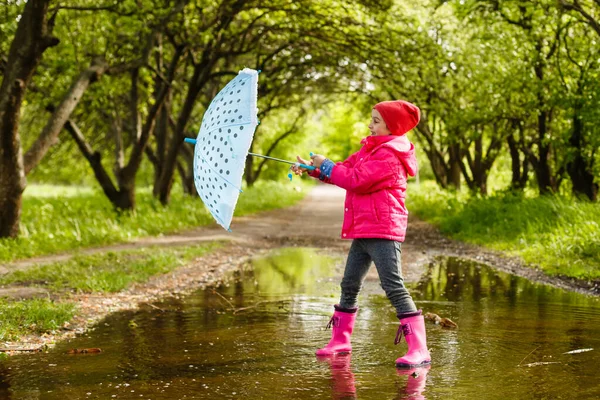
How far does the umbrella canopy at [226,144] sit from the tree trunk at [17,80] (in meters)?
7.55

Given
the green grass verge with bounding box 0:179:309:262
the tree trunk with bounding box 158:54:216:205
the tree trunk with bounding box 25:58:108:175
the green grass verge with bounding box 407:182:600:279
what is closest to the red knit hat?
the green grass verge with bounding box 407:182:600:279

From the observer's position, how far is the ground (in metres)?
7.87

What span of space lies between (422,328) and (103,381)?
2.11 meters

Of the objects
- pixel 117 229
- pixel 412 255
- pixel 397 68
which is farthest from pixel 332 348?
pixel 397 68

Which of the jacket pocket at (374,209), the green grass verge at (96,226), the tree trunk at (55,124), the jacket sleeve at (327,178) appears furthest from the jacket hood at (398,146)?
the tree trunk at (55,124)

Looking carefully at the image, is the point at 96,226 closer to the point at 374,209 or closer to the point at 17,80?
the point at 17,80

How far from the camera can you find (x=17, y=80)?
12117 mm

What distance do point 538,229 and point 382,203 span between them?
906 cm

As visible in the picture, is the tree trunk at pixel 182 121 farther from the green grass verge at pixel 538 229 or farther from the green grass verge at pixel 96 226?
the green grass verge at pixel 538 229

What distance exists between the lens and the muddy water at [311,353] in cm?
450

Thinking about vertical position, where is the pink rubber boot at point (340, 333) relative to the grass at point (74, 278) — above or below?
above

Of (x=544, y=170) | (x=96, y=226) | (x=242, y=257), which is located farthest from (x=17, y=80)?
(x=544, y=170)

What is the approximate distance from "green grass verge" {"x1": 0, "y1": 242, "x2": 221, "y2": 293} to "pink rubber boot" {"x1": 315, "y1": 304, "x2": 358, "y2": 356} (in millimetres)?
3736

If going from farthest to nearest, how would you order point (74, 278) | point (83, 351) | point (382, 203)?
point (74, 278) < point (83, 351) < point (382, 203)
